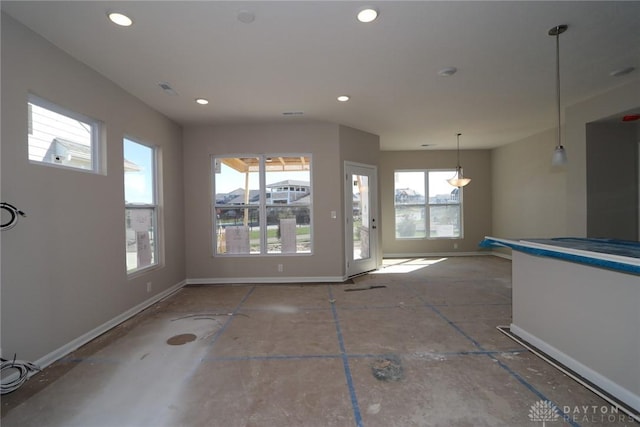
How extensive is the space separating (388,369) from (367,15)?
2.83m

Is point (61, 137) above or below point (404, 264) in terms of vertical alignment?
above

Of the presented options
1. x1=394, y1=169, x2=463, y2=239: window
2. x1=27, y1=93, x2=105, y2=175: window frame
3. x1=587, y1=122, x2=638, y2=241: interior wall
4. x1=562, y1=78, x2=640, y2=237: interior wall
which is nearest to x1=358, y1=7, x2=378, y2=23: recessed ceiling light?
x1=27, y1=93, x2=105, y2=175: window frame

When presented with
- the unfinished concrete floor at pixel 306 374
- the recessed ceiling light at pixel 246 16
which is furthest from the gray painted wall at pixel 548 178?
the recessed ceiling light at pixel 246 16

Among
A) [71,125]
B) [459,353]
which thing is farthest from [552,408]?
[71,125]

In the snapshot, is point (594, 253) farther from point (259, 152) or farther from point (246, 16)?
point (259, 152)

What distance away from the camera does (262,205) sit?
5.25 meters

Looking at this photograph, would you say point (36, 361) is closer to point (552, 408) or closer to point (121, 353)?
point (121, 353)

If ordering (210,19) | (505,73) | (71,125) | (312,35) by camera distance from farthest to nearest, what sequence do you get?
(505,73) < (71,125) < (312,35) < (210,19)

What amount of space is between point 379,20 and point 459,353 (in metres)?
2.93

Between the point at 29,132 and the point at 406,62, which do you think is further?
the point at 406,62

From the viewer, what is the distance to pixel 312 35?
256 centimetres

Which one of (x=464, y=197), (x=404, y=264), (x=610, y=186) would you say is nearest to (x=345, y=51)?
(x=610, y=186)

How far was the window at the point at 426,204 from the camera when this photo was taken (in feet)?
25.4

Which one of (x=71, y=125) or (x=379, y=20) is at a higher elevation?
(x=379, y=20)
